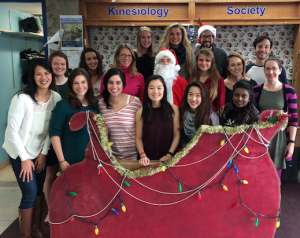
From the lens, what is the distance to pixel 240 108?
221cm

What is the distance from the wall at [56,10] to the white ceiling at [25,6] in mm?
918

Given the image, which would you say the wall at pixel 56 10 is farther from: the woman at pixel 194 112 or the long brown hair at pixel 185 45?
the woman at pixel 194 112

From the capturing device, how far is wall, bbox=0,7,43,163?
4188 mm

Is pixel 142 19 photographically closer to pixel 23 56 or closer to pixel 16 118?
pixel 23 56

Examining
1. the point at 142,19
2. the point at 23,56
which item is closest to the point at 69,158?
the point at 142,19

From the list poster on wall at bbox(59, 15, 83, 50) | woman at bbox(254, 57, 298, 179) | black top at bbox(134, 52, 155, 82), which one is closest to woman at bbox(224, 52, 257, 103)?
woman at bbox(254, 57, 298, 179)

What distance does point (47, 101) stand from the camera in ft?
7.07

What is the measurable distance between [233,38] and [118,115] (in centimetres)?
291

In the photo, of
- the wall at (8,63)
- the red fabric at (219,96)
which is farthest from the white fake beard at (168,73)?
the wall at (8,63)

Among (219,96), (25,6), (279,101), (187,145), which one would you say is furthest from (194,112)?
(25,6)

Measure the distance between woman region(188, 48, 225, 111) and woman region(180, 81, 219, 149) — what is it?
0.41m

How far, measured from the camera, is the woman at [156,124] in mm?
2080

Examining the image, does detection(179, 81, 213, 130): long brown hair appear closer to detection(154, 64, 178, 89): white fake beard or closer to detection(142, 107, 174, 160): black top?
detection(142, 107, 174, 160): black top

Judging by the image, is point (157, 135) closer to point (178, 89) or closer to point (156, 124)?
point (156, 124)
